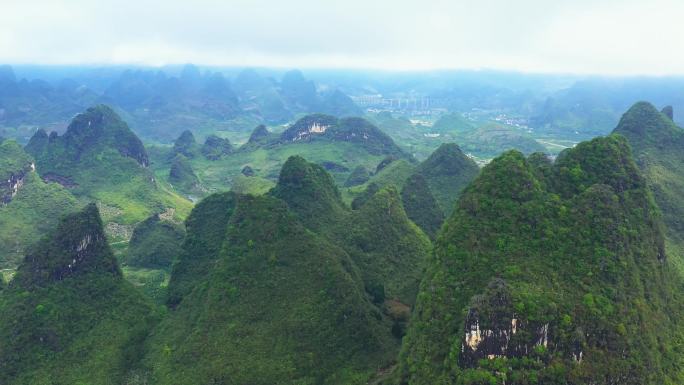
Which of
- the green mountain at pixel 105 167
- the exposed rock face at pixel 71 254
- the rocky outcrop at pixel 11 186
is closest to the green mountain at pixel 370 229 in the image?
the exposed rock face at pixel 71 254

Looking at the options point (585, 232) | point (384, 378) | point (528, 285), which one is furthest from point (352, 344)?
point (585, 232)

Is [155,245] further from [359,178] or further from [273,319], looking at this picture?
[359,178]

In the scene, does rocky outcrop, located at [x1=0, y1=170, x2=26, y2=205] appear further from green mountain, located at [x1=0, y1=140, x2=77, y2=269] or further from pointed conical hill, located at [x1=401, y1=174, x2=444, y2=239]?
pointed conical hill, located at [x1=401, y1=174, x2=444, y2=239]

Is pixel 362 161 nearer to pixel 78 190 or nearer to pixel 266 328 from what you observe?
pixel 78 190

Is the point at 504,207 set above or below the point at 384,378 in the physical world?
above

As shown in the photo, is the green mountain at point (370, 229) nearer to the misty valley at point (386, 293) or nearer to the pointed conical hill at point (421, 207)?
the misty valley at point (386, 293)

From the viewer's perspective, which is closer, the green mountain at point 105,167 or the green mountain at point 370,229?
the green mountain at point 370,229
